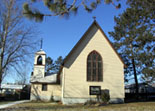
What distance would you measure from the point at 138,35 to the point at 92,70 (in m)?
10.4

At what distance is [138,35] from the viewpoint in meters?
26.0

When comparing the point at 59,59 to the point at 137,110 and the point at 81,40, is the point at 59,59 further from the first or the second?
the point at 137,110

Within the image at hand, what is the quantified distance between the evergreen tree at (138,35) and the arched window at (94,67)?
241 inches

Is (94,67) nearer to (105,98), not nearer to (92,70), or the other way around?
(92,70)

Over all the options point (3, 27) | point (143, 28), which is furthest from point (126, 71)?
point (3, 27)

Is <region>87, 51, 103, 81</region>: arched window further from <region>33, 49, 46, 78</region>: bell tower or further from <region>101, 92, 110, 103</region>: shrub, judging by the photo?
<region>33, 49, 46, 78</region>: bell tower

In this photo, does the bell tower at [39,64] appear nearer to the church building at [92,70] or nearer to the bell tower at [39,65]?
the bell tower at [39,65]

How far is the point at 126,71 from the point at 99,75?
16.5 meters

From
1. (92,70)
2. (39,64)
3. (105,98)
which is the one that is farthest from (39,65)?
(105,98)

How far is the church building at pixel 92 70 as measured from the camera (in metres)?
19.8

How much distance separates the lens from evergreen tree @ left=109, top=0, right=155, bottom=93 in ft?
72.1

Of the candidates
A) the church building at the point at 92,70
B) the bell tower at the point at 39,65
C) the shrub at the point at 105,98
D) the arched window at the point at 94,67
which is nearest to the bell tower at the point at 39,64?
the bell tower at the point at 39,65

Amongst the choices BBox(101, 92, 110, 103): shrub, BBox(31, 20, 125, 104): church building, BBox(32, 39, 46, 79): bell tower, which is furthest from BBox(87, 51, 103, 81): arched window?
BBox(32, 39, 46, 79): bell tower

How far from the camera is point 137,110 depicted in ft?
44.6
